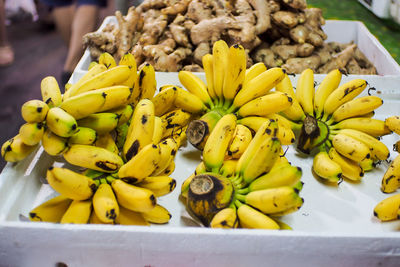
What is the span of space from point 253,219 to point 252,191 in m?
0.12

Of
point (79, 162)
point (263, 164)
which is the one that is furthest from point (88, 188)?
point (263, 164)

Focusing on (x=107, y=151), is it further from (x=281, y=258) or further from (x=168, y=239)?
(x=281, y=258)

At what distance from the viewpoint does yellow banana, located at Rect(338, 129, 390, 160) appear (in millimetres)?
1697

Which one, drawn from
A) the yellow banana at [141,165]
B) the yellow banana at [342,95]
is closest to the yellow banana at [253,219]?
the yellow banana at [141,165]

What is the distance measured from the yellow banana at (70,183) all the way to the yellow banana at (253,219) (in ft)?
1.76

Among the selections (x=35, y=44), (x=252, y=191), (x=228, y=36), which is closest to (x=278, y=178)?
(x=252, y=191)

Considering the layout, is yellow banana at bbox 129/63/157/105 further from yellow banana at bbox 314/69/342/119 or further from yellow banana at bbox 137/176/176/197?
yellow banana at bbox 314/69/342/119

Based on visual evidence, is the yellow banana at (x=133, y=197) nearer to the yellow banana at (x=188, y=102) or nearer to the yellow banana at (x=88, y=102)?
the yellow banana at (x=88, y=102)

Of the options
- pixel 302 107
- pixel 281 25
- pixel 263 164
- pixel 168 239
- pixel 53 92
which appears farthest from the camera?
pixel 281 25

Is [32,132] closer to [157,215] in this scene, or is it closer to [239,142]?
[157,215]

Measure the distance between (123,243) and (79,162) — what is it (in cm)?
34

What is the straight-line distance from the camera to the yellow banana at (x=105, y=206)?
1.20 meters

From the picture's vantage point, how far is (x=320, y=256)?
1222 millimetres

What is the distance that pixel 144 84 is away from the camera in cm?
171
